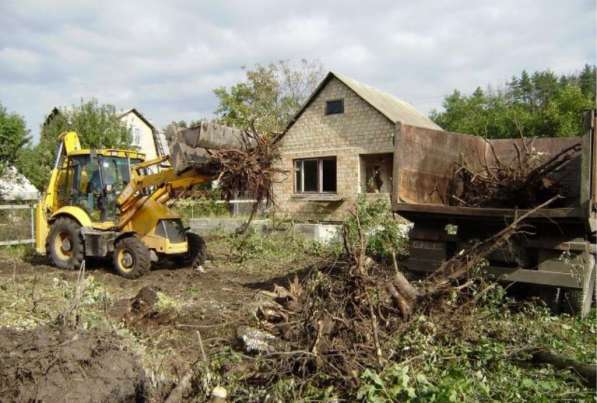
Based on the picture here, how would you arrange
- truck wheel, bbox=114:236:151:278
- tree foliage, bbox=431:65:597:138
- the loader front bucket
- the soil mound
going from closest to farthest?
the soil mound < the loader front bucket < truck wheel, bbox=114:236:151:278 < tree foliage, bbox=431:65:597:138

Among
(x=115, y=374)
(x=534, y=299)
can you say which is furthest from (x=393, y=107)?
(x=115, y=374)

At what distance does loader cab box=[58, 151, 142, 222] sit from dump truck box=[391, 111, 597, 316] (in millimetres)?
5934

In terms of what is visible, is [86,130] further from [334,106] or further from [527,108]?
[527,108]

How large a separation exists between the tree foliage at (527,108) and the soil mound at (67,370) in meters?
6.02

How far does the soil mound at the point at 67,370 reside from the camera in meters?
3.24

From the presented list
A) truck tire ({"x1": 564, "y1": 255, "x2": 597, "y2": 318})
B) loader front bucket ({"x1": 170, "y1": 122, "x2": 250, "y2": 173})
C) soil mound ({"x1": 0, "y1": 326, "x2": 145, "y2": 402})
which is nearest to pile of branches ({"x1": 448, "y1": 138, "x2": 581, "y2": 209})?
truck tire ({"x1": 564, "y1": 255, "x2": 597, "y2": 318})

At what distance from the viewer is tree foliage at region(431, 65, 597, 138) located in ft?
102

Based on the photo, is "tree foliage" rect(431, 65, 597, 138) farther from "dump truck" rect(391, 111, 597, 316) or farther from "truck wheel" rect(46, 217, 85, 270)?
"truck wheel" rect(46, 217, 85, 270)

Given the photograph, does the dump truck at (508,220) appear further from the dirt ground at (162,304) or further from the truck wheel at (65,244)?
the truck wheel at (65,244)

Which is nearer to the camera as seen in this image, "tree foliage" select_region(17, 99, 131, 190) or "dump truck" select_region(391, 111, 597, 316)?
"dump truck" select_region(391, 111, 597, 316)

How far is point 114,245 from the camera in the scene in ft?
28.6

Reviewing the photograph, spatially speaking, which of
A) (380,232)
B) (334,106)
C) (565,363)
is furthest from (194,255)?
(334,106)

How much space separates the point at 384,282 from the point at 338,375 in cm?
107

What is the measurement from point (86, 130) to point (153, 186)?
17.1 metres
